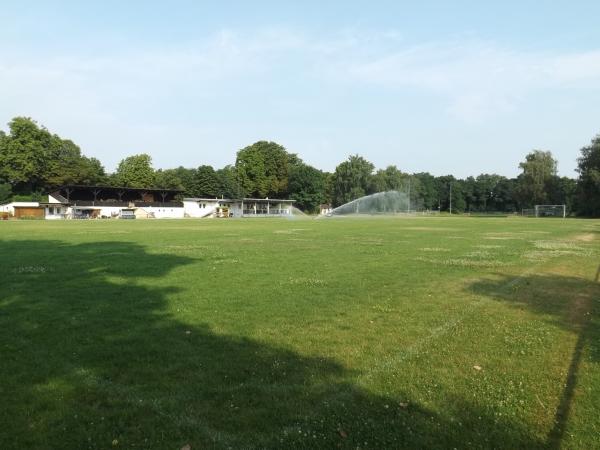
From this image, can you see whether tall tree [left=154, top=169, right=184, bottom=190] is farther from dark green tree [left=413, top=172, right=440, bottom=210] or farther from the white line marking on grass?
the white line marking on grass

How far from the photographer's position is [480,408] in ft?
17.3

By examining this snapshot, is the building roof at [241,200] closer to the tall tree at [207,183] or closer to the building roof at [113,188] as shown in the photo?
the tall tree at [207,183]

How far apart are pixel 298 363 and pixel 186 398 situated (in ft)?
5.84

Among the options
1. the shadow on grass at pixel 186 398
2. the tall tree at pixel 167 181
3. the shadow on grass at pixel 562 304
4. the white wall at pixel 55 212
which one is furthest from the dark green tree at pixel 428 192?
the shadow on grass at pixel 186 398

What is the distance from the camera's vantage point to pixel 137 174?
127 m

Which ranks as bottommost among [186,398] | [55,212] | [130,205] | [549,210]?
[186,398]

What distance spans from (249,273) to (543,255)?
1370 cm

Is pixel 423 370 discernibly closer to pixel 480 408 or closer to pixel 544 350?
pixel 480 408

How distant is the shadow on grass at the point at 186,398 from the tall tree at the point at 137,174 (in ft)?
409

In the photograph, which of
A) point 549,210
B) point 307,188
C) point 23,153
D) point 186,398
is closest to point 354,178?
point 307,188

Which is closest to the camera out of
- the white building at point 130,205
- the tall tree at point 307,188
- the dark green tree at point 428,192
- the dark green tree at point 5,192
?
the dark green tree at point 5,192

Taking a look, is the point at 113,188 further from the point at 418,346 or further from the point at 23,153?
the point at 418,346

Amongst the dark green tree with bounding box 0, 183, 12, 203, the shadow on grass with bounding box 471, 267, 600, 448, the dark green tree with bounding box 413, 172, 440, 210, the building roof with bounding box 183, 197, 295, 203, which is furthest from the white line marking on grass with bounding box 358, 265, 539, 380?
the dark green tree with bounding box 413, 172, 440, 210

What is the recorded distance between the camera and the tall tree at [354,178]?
427ft
